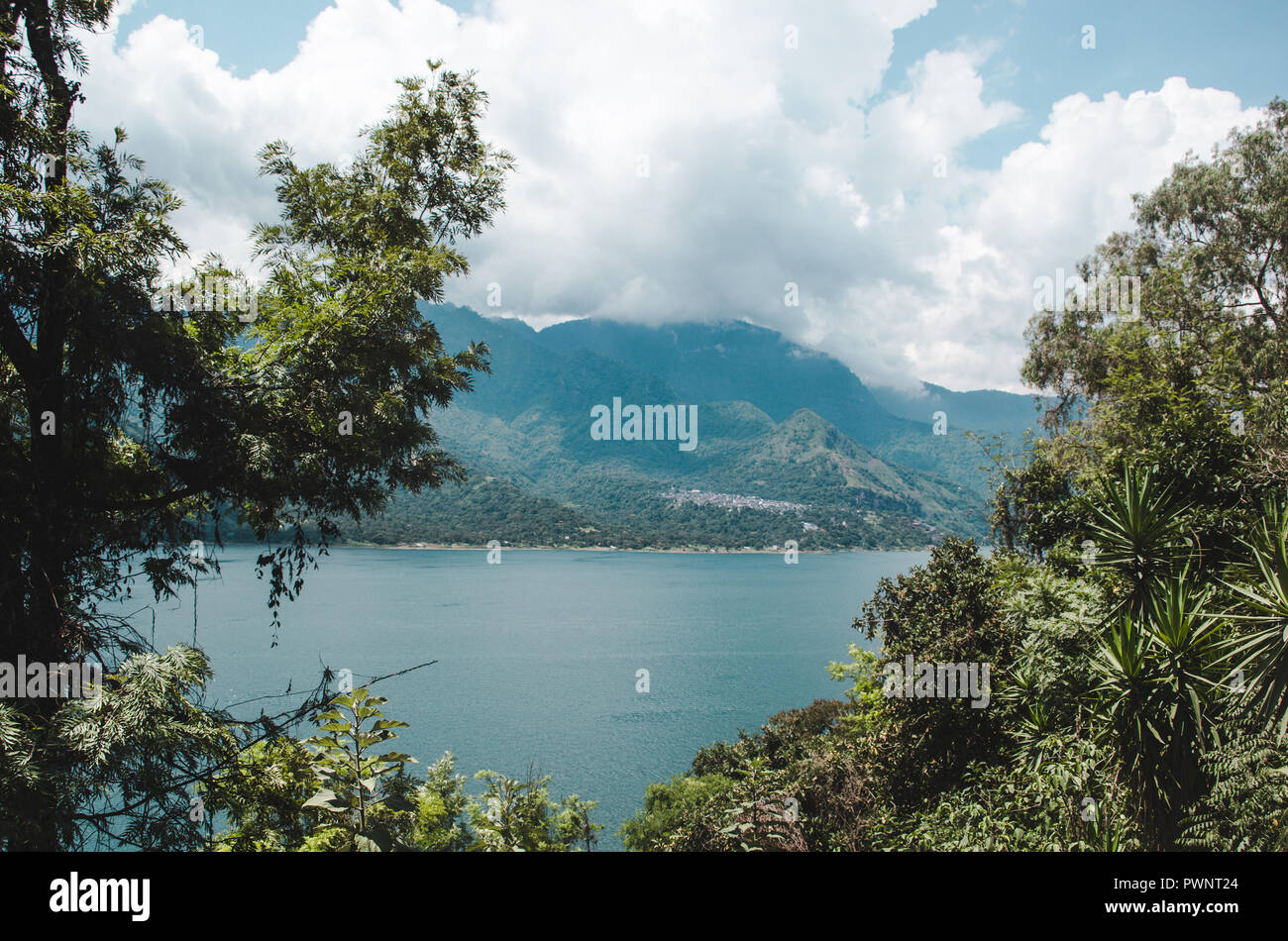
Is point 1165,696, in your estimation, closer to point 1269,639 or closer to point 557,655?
point 1269,639

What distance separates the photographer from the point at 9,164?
178 inches

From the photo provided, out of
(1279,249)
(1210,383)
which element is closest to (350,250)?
(1210,383)

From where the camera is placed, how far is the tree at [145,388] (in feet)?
14.3

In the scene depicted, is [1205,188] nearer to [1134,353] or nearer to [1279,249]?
[1279,249]

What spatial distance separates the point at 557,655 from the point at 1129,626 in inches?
2146

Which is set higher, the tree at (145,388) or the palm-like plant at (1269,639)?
the tree at (145,388)

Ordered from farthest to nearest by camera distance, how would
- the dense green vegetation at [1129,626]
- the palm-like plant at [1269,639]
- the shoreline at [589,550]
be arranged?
the shoreline at [589,550], the dense green vegetation at [1129,626], the palm-like plant at [1269,639]

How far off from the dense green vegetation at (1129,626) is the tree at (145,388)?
209 inches

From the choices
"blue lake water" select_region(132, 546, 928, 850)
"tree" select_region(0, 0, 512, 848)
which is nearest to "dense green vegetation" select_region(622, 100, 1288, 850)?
"tree" select_region(0, 0, 512, 848)

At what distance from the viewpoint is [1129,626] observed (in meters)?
5.96

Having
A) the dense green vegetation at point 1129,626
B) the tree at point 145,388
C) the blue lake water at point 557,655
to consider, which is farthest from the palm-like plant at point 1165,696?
the blue lake water at point 557,655

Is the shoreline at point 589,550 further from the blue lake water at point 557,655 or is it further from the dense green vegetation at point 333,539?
the dense green vegetation at point 333,539

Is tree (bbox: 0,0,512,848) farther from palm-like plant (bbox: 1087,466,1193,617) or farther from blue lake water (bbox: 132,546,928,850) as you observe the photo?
blue lake water (bbox: 132,546,928,850)

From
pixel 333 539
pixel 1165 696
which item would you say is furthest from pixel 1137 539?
pixel 333 539
